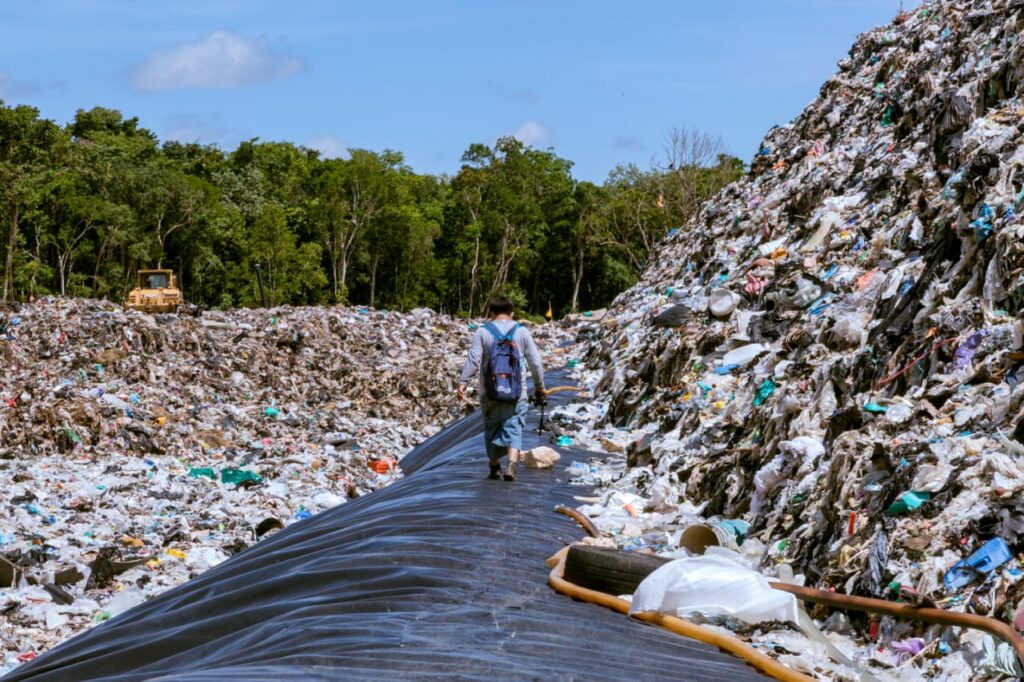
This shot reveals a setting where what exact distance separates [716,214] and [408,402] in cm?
536

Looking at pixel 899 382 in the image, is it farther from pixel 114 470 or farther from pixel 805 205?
pixel 114 470

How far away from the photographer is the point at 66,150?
124 feet

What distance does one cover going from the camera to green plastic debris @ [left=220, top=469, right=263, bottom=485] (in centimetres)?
1194

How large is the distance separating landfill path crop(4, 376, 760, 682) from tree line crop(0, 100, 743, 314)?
28311 mm

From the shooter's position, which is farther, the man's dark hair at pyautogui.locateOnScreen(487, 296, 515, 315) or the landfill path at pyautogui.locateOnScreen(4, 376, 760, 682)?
the man's dark hair at pyautogui.locateOnScreen(487, 296, 515, 315)

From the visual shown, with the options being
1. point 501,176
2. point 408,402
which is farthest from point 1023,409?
point 501,176

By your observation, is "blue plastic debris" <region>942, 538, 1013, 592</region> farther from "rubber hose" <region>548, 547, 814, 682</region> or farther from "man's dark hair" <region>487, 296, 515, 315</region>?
"man's dark hair" <region>487, 296, 515, 315</region>

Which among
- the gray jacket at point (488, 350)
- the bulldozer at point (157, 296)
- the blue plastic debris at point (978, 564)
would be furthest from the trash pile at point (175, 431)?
the blue plastic debris at point (978, 564)

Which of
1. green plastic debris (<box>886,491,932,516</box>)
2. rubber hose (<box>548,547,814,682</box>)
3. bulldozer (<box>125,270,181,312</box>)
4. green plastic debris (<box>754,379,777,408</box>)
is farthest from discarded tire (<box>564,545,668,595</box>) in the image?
bulldozer (<box>125,270,181,312</box>)

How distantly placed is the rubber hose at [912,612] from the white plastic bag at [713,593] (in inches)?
2.9

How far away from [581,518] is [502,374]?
139 centimetres

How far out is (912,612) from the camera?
12.2 feet

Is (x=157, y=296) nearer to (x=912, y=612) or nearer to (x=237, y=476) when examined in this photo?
(x=237, y=476)

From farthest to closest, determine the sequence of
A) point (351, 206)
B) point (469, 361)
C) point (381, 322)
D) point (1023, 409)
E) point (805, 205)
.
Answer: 1. point (351, 206)
2. point (381, 322)
3. point (805, 205)
4. point (469, 361)
5. point (1023, 409)
